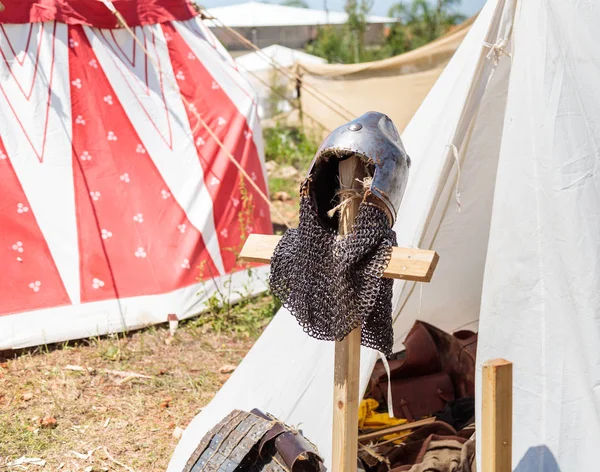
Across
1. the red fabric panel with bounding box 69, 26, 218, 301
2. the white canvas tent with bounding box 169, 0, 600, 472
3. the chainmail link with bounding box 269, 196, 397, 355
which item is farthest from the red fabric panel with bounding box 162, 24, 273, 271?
the chainmail link with bounding box 269, 196, 397, 355

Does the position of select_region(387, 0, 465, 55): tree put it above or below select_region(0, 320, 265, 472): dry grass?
above

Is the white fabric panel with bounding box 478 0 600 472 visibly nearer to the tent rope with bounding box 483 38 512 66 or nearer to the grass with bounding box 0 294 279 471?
A: the tent rope with bounding box 483 38 512 66

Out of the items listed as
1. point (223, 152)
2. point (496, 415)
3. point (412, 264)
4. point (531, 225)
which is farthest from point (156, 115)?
point (496, 415)

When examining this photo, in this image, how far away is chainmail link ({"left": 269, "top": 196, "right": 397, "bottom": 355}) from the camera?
2139 mm

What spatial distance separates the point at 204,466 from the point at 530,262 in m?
1.29

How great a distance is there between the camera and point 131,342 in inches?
181

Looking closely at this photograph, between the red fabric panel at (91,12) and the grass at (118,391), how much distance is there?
6.51 ft

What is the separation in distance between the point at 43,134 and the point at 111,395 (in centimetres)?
168

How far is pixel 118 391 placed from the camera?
4.09 m

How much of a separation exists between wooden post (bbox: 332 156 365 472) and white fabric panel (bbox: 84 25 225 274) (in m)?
2.86

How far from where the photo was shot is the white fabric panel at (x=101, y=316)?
439 centimetres

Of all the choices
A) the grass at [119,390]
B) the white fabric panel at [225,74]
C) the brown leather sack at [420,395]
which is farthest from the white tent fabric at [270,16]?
the brown leather sack at [420,395]

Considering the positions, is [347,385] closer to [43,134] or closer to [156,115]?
[43,134]

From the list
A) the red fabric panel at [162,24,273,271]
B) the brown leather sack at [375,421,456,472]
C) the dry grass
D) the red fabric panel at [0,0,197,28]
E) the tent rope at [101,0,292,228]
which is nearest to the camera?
the brown leather sack at [375,421,456,472]
